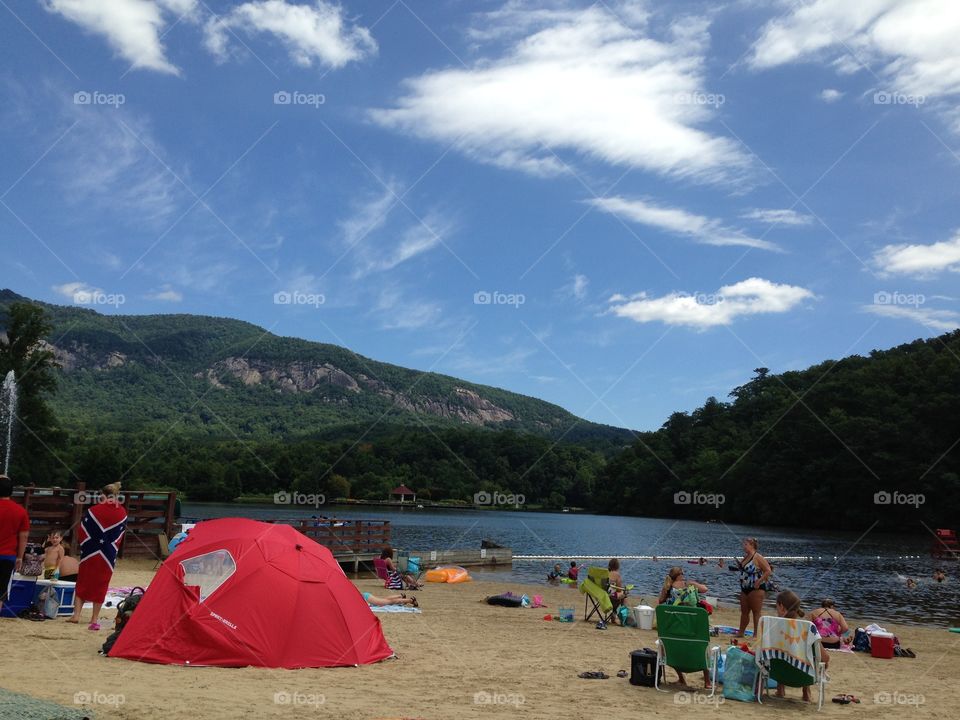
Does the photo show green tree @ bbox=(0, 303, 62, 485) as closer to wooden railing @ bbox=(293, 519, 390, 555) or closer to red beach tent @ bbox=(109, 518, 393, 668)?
wooden railing @ bbox=(293, 519, 390, 555)

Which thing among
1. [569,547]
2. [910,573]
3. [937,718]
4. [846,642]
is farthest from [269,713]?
[569,547]

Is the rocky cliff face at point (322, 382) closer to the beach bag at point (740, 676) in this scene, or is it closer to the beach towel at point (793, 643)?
the beach bag at point (740, 676)

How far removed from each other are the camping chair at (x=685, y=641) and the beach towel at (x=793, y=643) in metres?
0.72

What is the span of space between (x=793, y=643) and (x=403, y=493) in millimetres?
114442

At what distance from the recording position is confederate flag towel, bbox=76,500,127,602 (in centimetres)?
1096

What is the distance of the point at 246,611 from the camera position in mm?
9656

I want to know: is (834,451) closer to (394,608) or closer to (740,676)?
(394,608)

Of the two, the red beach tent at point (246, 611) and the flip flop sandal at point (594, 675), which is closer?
the red beach tent at point (246, 611)

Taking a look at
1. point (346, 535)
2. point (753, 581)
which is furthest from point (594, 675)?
point (346, 535)

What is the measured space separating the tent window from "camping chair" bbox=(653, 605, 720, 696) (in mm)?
5489

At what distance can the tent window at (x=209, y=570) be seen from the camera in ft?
32.1

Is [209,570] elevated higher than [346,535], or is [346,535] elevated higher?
[209,570]

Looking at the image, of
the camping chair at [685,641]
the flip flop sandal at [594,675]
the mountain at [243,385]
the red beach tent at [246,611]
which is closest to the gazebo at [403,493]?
the mountain at [243,385]

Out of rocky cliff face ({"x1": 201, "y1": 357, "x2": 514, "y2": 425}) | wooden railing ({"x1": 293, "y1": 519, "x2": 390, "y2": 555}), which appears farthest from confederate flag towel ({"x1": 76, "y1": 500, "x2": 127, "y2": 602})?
rocky cliff face ({"x1": 201, "y1": 357, "x2": 514, "y2": 425})
